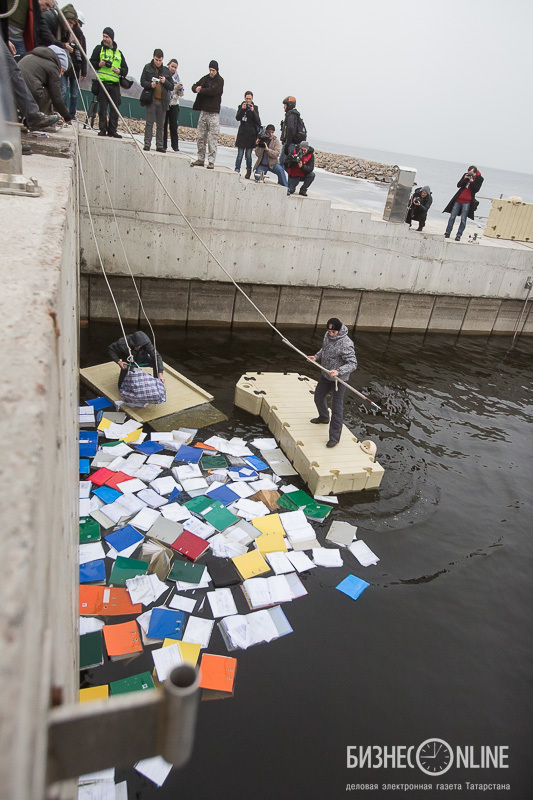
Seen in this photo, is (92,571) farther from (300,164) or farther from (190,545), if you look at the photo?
(300,164)

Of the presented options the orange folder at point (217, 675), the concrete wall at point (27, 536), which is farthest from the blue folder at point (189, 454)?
the concrete wall at point (27, 536)

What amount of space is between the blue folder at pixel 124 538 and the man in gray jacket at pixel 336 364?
2.99m

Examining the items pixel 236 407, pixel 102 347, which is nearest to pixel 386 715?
pixel 236 407

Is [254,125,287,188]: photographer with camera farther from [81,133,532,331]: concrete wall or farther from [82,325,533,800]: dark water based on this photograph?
[82,325,533,800]: dark water

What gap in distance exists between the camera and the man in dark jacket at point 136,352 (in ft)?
24.9

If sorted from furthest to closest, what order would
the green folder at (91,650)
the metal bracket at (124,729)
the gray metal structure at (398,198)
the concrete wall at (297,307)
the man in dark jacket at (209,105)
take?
the gray metal structure at (398,198)
the concrete wall at (297,307)
the man in dark jacket at (209,105)
the green folder at (91,650)
the metal bracket at (124,729)

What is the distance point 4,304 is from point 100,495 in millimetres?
4700

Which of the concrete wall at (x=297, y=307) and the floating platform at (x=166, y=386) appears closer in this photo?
the floating platform at (x=166, y=386)

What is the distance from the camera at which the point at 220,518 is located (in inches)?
233

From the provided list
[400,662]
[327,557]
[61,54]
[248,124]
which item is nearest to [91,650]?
[327,557]

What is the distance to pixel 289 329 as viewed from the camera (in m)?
13.0

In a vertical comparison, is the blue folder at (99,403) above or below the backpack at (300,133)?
below

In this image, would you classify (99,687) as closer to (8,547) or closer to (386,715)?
(386,715)

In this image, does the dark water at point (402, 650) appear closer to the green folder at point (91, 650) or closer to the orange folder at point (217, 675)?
the orange folder at point (217, 675)
